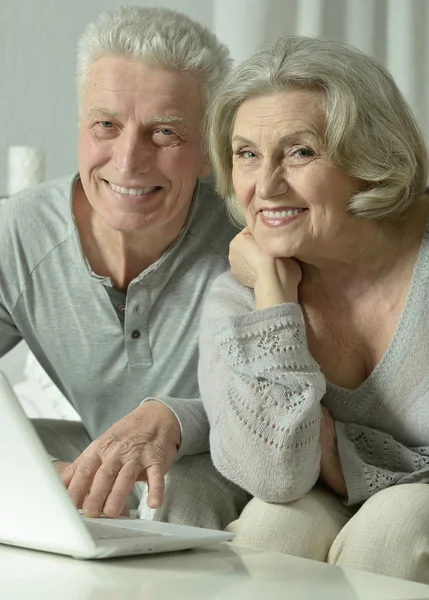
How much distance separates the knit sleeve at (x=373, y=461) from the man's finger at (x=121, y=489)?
0.34 m

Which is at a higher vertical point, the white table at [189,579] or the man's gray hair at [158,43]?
the man's gray hair at [158,43]

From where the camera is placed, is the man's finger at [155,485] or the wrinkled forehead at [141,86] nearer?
the man's finger at [155,485]

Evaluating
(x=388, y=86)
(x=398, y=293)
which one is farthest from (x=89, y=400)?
(x=388, y=86)

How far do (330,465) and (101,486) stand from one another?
0.39 m

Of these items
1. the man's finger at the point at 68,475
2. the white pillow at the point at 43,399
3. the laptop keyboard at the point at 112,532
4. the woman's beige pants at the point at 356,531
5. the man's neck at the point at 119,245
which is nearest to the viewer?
the laptop keyboard at the point at 112,532

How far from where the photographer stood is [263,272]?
1.63 metres

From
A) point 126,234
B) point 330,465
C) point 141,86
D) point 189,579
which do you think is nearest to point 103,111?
point 141,86

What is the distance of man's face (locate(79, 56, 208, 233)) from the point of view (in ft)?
6.16

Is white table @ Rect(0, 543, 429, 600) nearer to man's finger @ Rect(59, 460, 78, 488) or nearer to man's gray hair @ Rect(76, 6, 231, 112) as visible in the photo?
man's finger @ Rect(59, 460, 78, 488)

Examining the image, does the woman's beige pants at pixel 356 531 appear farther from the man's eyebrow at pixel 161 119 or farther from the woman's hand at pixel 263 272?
the man's eyebrow at pixel 161 119

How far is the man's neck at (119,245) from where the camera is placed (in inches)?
78.1

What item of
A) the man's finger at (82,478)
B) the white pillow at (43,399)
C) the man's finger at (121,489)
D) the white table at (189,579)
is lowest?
the white pillow at (43,399)

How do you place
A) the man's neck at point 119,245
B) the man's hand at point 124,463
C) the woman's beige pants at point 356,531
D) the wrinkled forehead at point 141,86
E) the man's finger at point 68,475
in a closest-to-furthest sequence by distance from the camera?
the woman's beige pants at point 356,531 → the man's hand at point 124,463 → the man's finger at point 68,475 → the wrinkled forehead at point 141,86 → the man's neck at point 119,245

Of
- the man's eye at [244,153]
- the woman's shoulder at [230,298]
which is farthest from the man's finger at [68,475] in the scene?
the man's eye at [244,153]
